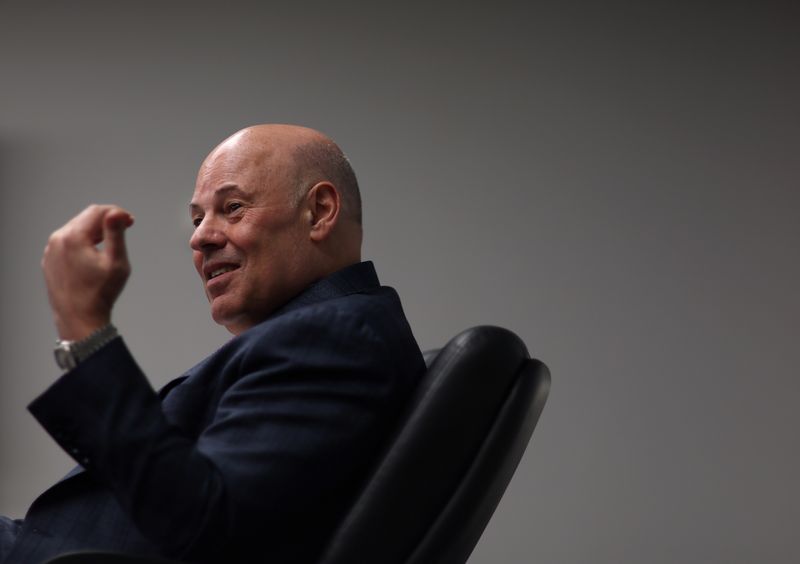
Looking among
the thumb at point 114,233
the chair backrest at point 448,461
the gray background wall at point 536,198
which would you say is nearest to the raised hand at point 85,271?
the thumb at point 114,233

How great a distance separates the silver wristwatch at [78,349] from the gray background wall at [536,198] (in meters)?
3.26

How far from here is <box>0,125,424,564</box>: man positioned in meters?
1.05

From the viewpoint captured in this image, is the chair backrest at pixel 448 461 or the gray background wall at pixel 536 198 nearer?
the chair backrest at pixel 448 461

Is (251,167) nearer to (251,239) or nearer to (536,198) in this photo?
(251,239)

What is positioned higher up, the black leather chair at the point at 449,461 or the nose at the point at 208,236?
the nose at the point at 208,236

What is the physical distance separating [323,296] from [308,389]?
263mm

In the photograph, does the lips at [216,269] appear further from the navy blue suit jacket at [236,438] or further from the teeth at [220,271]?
the navy blue suit jacket at [236,438]

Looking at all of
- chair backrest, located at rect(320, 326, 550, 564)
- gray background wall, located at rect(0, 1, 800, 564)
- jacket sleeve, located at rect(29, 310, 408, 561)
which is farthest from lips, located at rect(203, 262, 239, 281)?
gray background wall, located at rect(0, 1, 800, 564)

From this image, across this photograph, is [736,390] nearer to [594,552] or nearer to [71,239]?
[594,552]

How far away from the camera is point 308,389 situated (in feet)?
3.97

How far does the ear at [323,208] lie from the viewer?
4.95 ft

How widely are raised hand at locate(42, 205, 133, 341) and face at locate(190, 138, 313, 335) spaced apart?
397 millimetres

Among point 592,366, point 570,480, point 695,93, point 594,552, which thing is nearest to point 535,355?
point 592,366

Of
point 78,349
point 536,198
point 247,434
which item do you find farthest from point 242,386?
point 536,198
